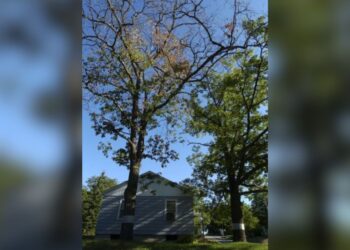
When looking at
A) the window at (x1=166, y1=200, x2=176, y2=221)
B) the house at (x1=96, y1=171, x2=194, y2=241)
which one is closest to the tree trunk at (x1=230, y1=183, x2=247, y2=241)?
the house at (x1=96, y1=171, x2=194, y2=241)

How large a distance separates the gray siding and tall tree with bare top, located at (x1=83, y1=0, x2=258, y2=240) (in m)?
4.30

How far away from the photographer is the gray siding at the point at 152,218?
12758 mm

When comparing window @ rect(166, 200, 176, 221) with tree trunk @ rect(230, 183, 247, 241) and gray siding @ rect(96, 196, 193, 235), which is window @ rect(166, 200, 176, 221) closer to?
gray siding @ rect(96, 196, 193, 235)

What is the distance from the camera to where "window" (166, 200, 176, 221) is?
43.0 ft

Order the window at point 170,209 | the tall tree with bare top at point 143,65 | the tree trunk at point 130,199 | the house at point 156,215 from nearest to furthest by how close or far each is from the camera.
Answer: the tall tree with bare top at point 143,65
the tree trunk at point 130,199
the house at point 156,215
the window at point 170,209

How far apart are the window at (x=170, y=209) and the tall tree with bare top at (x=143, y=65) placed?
453 centimetres

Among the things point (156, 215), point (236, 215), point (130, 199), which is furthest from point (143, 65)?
point (156, 215)

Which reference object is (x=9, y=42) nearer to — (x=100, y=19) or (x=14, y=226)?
(x=14, y=226)

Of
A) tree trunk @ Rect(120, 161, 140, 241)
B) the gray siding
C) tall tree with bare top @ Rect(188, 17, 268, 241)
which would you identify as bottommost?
the gray siding

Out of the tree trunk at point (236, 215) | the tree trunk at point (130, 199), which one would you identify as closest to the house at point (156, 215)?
the tree trunk at point (236, 215)

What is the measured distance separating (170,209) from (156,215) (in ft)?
1.76

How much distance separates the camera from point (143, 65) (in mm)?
8289

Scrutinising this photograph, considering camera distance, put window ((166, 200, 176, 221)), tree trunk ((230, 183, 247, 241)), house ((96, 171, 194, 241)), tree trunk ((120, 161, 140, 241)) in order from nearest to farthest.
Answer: tree trunk ((120, 161, 140, 241)) → tree trunk ((230, 183, 247, 241)) → house ((96, 171, 194, 241)) → window ((166, 200, 176, 221))

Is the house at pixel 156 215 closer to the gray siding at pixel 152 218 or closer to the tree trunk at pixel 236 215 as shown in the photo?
the gray siding at pixel 152 218
